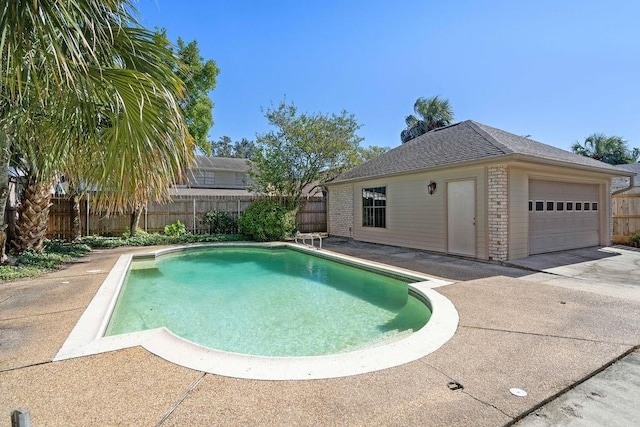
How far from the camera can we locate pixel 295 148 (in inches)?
591

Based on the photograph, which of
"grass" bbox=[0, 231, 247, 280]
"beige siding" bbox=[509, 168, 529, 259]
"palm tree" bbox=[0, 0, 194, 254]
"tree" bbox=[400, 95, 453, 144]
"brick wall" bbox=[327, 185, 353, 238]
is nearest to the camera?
"palm tree" bbox=[0, 0, 194, 254]

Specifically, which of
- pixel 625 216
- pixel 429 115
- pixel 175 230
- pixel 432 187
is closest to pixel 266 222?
pixel 175 230

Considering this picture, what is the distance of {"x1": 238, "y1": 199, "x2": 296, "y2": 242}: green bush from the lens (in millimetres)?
13883

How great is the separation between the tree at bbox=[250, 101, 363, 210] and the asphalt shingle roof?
1.93 meters

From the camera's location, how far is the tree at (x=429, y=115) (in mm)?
26875

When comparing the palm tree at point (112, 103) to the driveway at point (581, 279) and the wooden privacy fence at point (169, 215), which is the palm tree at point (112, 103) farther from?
the wooden privacy fence at point (169, 215)

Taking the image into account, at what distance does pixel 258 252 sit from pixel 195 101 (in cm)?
1013

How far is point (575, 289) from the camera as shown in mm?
5691

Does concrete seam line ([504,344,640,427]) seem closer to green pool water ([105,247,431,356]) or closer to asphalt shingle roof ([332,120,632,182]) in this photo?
green pool water ([105,247,431,356])

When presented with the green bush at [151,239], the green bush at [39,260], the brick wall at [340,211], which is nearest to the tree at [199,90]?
the green bush at [151,239]

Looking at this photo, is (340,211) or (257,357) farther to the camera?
(340,211)

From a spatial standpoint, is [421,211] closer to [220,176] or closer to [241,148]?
[220,176]

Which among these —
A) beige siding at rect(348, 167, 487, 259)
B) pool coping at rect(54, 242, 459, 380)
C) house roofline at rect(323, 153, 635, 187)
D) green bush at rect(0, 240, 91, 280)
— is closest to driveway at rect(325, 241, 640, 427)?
beige siding at rect(348, 167, 487, 259)

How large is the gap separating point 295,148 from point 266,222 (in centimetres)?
381
